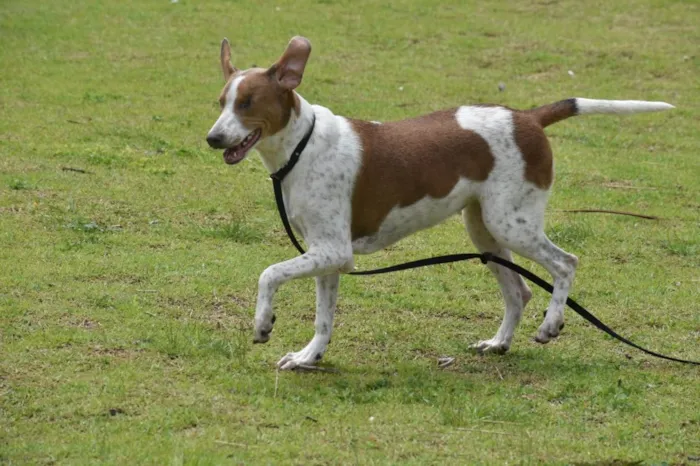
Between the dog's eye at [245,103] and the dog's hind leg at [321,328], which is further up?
the dog's eye at [245,103]

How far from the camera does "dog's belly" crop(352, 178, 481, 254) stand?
7.11 meters

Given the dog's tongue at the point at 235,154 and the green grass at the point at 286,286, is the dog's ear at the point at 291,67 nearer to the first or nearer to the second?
the dog's tongue at the point at 235,154

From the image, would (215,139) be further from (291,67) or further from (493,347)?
(493,347)

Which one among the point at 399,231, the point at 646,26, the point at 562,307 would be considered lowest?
the point at 646,26

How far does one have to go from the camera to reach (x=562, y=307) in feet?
24.0

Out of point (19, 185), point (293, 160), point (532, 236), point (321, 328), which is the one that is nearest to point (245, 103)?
point (293, 160)

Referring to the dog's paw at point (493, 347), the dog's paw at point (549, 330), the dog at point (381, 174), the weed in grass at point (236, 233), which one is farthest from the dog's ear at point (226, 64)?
the weed in grass at point (236, 233)

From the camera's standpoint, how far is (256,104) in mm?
6555

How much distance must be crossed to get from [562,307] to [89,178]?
5449 mm

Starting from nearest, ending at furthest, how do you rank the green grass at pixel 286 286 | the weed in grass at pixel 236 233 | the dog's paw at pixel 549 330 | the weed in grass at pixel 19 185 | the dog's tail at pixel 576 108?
the green grass at pixel 286 286, the dog's paw at pixel 549 330, the dog's tail at pixel 576 108, the weed in grass at pixel 236 233, the weed in grass at pixel 19 185

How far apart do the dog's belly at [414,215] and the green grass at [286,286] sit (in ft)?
2.39

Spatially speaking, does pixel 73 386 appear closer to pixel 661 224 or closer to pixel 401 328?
pixel 401 328

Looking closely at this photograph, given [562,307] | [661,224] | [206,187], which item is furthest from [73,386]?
[661,224]

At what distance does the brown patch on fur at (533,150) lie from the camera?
23.5 feet
